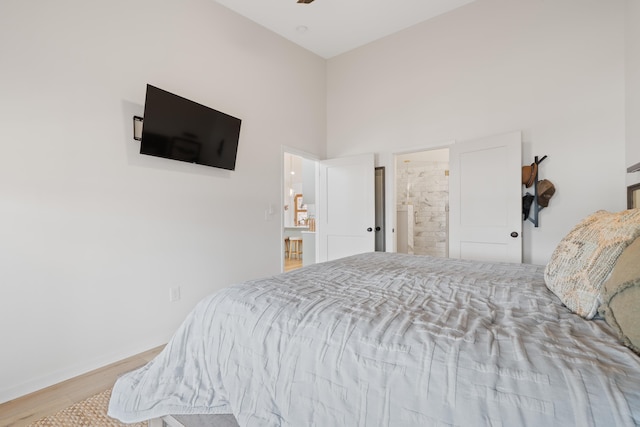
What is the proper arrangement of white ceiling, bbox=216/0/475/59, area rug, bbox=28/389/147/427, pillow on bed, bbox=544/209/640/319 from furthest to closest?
white ceiling, bbox=216/0/475/59 < area rug, bbox=28/389/147/427 < pillow on bed, bbox=544/209/640/319

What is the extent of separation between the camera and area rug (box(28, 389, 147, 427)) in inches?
61.5

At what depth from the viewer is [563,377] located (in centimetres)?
60

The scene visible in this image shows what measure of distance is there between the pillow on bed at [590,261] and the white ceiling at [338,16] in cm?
315

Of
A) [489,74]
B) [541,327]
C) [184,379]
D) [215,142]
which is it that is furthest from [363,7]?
[184,379]

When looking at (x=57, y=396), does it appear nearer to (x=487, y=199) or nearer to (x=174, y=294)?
(x=174, y=294)

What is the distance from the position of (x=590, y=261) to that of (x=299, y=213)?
7.79 metres

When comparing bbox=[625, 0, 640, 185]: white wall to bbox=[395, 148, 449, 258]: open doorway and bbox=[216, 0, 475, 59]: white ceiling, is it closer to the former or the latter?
bbox=[216, 0, 475, 59]: white ceiling

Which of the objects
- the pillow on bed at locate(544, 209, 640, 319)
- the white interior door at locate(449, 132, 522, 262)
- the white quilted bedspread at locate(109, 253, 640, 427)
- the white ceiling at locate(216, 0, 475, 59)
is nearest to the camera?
the white quilted bedspread at locate(109, 253, 640, 427)

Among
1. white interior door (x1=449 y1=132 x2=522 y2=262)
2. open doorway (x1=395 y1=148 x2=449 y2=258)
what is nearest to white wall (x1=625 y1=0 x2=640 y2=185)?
white interior door (x1=449 y1=132 x2=522 y2=262)

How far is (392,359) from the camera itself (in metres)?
0.76

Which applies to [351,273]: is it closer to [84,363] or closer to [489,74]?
[84,363]

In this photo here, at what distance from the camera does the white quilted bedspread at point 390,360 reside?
0.61 meters

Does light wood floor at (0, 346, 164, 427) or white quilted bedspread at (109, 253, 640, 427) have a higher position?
→ white quilted bedspread at (109, 253, 640, 427)

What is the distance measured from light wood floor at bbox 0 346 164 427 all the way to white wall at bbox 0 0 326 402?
71 mm
